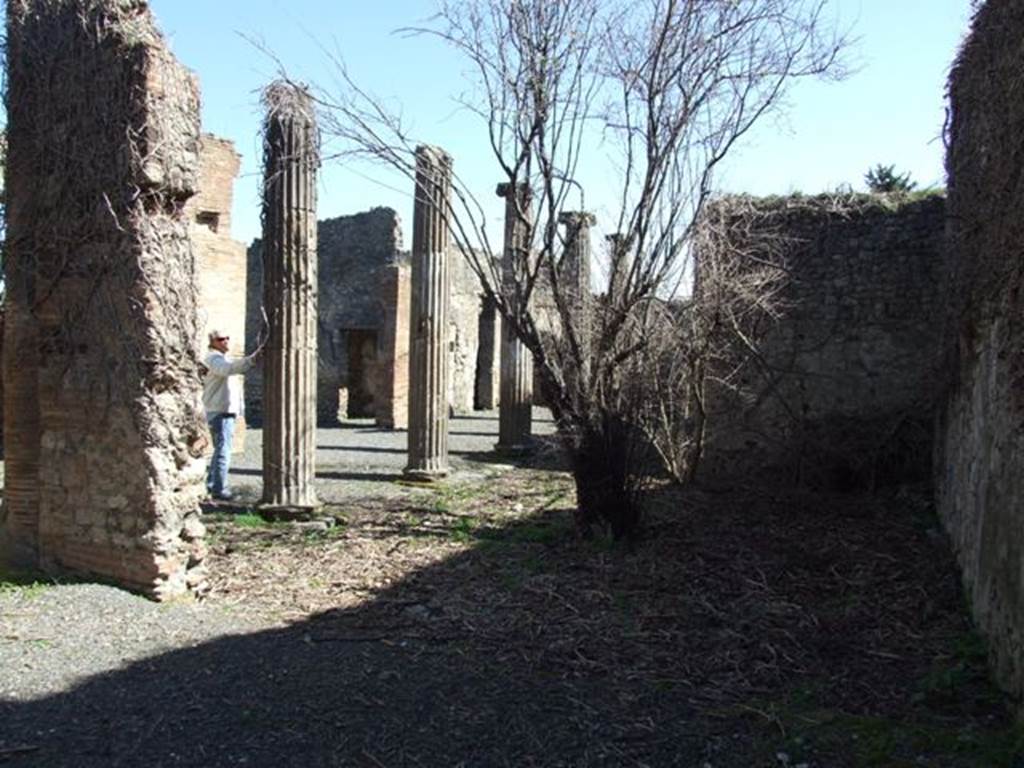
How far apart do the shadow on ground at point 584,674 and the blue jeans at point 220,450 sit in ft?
6.86

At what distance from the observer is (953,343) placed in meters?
7.91

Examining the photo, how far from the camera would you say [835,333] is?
11.0m

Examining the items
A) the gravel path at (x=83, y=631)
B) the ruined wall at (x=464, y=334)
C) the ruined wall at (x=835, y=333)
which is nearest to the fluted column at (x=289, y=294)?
the gravel path at (x=83, y=631)

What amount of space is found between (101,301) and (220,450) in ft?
12.7

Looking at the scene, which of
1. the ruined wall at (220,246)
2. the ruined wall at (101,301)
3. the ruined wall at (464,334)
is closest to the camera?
the ruined wall at (101,301)


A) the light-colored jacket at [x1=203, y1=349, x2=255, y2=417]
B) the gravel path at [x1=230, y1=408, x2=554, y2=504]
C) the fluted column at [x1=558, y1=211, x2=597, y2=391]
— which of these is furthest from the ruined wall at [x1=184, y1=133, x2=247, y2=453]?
the fluted column at [x1=558, y1=211, x2=597, y2=391]

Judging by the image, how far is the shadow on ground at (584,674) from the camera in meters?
3.85

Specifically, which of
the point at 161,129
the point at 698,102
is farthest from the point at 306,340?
the point at 698,102

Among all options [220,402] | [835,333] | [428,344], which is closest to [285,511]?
[220,402]

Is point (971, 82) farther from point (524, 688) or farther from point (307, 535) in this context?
point (307, 535)

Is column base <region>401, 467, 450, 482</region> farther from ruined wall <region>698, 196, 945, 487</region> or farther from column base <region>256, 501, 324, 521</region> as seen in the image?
ruined wall <region>698, 196, 945, 487</region>

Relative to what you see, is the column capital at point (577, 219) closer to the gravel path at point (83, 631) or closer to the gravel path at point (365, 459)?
the gravel path at point (365, 459)

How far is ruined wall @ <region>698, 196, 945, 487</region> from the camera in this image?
10.7 meters

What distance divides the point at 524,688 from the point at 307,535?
13.6ft
